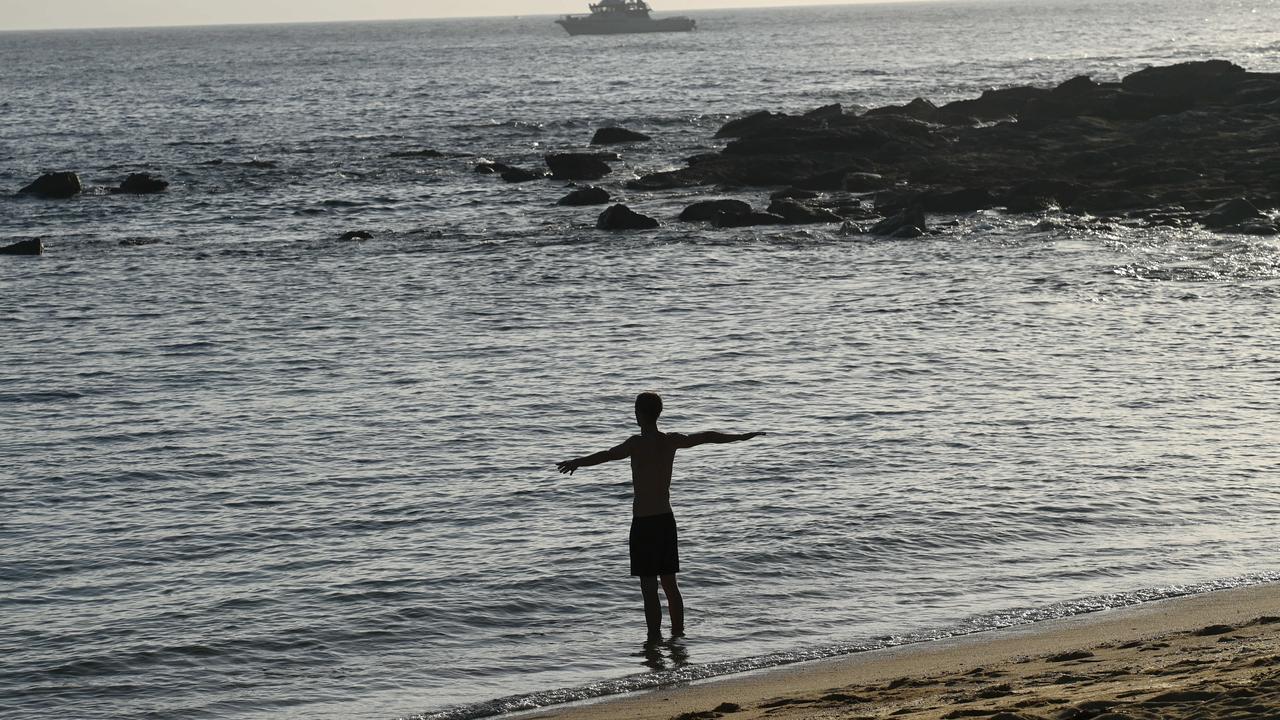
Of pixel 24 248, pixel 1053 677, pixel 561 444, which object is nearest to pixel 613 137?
pixel 24 248

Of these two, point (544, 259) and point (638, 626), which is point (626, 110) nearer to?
point (544, 259)

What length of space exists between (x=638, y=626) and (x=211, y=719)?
11.3 ft

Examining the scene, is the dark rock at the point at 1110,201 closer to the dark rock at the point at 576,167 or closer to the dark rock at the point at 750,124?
the dark rock at the point at 750,124

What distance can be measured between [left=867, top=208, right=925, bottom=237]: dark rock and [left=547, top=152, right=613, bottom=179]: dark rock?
1591 cm

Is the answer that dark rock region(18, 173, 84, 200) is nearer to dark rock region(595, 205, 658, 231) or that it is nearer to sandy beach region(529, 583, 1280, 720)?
dark rock region(595, 205, 658, 231)

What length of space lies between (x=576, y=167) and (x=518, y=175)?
6.78ft

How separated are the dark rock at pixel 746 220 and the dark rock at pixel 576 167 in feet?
40.8

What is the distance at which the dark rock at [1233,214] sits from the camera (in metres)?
34.6

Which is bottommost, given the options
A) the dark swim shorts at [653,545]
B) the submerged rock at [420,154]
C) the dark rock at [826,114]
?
the submerged rock at [420,154]

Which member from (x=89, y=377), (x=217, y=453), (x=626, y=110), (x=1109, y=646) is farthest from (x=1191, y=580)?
(x=626, y=110)

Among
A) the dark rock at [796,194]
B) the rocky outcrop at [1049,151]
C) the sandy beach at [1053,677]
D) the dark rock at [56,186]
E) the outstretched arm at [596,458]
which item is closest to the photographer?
the sandy beach at [1053,677]

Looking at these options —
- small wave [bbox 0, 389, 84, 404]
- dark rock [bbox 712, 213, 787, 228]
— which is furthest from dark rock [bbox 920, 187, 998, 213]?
small wave [bbox 0, 389, 84, 404]

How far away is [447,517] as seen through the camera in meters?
15.3

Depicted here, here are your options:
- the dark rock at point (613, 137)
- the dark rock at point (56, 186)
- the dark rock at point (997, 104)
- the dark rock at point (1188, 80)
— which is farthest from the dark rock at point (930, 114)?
the dark rock at point (56, 186)
